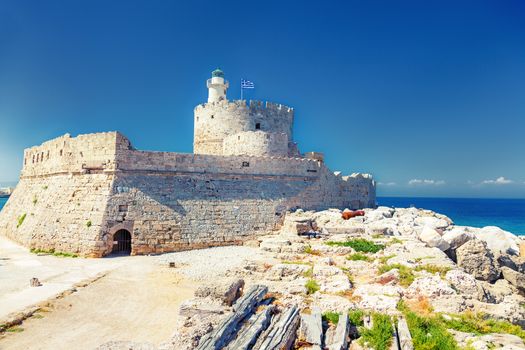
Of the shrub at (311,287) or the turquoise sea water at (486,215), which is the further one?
the turquoise sea water at (486,215)

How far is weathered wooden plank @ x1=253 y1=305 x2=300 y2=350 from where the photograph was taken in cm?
639

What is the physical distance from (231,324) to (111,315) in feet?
14.4

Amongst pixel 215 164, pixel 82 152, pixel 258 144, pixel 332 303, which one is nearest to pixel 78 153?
pixel 82 152

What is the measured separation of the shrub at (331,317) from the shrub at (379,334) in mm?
596

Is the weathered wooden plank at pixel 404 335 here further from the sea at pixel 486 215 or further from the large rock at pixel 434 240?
the sea at pixel 486 215

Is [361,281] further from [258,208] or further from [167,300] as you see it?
[258,208]

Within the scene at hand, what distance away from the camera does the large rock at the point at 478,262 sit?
40.1 feet

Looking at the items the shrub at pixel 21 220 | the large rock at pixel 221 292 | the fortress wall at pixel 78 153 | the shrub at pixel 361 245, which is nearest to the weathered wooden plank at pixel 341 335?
the large rock at pixel 221 292

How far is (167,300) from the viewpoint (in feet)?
35.7

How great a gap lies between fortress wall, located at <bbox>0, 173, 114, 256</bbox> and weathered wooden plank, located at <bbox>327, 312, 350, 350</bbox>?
11.8 m

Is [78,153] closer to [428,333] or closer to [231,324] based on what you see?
[231,324]

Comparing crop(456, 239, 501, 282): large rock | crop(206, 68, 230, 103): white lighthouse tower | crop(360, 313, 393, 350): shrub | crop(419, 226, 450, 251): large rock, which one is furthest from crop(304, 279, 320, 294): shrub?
crop(206, 68, 230, 103): white lighthouse tower

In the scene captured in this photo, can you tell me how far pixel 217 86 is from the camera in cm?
2747

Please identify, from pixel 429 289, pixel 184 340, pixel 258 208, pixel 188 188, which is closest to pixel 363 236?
pixel 258 208
